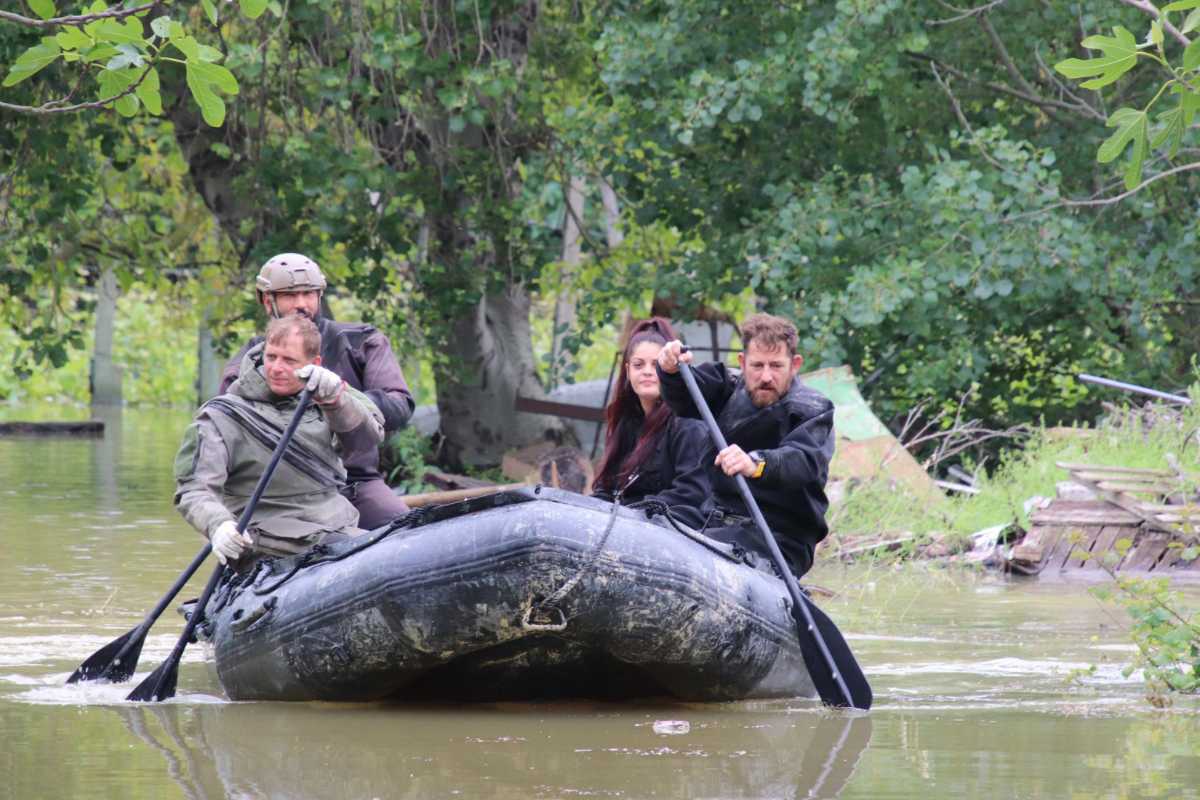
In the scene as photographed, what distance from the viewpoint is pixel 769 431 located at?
6.96 m

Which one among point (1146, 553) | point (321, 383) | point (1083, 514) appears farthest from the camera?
point (1083, 514)

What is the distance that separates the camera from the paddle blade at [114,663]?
719 cm

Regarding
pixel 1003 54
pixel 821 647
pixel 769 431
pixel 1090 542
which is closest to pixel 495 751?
pixel 821 647

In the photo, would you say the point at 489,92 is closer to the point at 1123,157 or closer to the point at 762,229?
the point at 762,229

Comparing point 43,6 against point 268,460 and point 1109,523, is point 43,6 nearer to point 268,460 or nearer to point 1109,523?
point 268,460

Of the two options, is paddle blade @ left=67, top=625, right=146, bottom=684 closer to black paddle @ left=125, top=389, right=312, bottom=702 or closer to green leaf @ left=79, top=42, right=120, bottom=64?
black paddle @ left=125, top=389, right=312, bottom=702

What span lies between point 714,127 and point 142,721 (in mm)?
8317

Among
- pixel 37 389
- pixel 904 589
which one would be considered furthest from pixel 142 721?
pixel 37 389

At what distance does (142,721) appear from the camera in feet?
21.3

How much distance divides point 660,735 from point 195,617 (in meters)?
1.79

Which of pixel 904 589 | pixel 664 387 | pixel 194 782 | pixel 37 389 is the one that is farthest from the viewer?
pixel 37 389

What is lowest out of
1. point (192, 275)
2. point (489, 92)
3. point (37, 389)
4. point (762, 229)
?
point (37, 389)

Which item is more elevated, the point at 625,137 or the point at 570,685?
the point at 625,137

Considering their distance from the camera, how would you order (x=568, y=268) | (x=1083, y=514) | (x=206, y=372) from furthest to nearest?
(x=206, y=372) < (x=568, y=268) < (x=1083, y=514)
